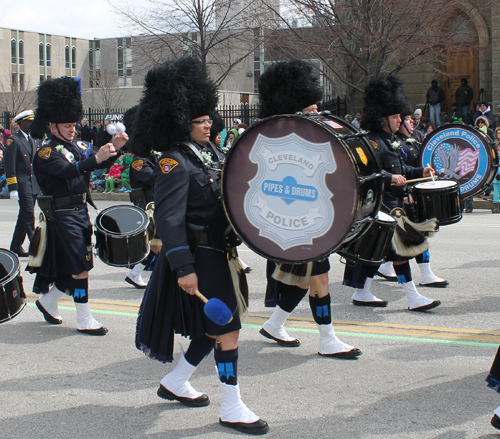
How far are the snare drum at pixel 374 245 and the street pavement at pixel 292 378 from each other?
0.68m

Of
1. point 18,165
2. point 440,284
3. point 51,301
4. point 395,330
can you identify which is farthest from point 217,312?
point 18,165

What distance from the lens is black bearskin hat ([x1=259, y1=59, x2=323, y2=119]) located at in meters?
5.12

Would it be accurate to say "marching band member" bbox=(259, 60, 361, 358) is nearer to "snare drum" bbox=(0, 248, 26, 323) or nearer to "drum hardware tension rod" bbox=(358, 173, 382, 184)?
"drum hardware tension rod" bbox=(358, 173, 382, 184)

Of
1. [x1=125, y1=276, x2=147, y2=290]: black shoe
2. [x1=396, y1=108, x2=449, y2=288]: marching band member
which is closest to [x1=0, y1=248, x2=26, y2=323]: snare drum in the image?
[x1=125, y1=276, x2=147, y2=290]: black shoe

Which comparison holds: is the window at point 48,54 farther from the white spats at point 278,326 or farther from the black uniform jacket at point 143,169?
the white spats at point 278,326

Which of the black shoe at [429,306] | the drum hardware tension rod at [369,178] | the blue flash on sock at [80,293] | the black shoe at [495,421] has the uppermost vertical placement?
the drum hardware tension rod at [369,178]

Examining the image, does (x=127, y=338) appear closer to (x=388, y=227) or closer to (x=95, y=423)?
(x=95, y=423)

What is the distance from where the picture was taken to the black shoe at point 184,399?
398cm

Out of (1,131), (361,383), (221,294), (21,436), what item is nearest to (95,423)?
(21,436)

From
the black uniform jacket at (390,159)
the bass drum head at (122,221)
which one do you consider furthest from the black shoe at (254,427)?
the black uniform jacket at (390,159)

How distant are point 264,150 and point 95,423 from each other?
1.77m

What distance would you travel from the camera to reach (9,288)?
166 inches

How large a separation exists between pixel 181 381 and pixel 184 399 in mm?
112

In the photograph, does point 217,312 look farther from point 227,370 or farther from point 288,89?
point 288,89
